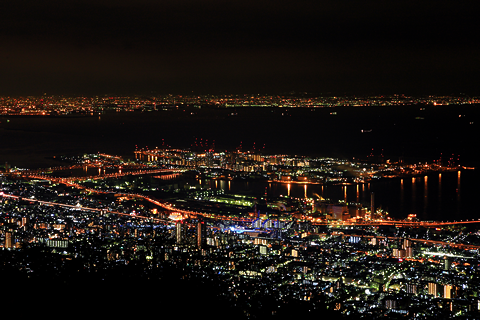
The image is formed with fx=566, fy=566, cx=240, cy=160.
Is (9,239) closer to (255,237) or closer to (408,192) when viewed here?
(255,237)

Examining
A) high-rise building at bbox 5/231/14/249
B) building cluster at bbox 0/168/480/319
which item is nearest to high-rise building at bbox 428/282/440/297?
building cluster at bbox 0/168/480/319

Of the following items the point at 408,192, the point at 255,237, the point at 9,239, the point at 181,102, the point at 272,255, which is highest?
the point at 181,102

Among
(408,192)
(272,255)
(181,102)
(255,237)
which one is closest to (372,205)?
(408,192)

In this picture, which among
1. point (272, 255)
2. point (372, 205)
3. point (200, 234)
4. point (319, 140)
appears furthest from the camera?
point (319, 140)

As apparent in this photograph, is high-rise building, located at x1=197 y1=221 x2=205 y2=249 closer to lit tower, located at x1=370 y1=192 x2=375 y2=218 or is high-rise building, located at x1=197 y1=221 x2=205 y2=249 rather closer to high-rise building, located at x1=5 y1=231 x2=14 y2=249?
high-rise building, located at x1=5 y1=231 x2=14 y2=249

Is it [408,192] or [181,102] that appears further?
[181,102]

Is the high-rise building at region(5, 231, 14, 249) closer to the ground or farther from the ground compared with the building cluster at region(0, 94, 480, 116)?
closer to the ground

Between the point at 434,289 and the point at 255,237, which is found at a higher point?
the point at 434,289

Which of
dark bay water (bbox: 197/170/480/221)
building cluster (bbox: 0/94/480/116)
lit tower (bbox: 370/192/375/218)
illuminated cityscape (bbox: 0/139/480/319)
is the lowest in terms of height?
dark bay water (bbox: 197/170/480/221)

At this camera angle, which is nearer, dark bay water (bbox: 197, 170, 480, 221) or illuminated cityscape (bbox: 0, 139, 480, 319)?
illuminated cityscape (bbox: 0, 139, 480, 319)

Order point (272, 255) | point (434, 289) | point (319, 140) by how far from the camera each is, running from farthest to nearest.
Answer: point (319, 140)
point (272, 255)
point (434, 289)
